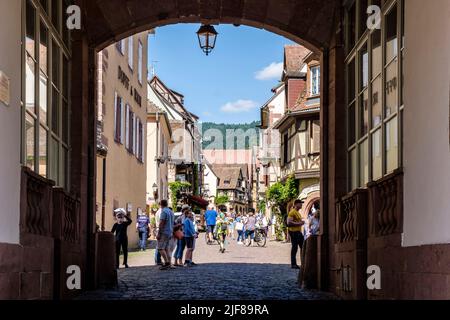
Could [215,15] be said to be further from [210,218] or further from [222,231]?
[210,218]

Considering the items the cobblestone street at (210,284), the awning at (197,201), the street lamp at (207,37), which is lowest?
the cobblestone street at (210,284)

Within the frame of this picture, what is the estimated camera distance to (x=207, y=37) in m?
14.5

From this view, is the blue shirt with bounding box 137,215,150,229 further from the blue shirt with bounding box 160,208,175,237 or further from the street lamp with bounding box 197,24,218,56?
the street lamp with bounding box 197,24,218,56

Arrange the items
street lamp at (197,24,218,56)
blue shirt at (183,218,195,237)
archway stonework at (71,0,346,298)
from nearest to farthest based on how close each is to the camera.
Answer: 1. archway stonework at (71,0,346,298)
2. street lamp at (197,24,218,56)
3. blue shirt at (183,218,195,237)

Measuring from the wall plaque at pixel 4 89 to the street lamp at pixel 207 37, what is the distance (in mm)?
7554

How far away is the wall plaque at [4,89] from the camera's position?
6.89 meters

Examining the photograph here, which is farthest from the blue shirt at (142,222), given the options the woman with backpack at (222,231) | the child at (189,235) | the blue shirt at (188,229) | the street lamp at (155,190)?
the street lamp at (155,190)

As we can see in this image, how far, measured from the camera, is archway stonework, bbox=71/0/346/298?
1227cm

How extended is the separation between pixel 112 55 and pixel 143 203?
10.8m

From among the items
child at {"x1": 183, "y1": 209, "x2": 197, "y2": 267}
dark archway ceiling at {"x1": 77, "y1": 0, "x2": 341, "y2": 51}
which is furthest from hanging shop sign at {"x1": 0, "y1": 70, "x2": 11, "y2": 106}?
child at {"x1": 183, "y1": 209, "x2": 197, "y2": 267}

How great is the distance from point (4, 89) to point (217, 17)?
6.99m

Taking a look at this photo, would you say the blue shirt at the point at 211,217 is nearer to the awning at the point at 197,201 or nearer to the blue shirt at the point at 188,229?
the blue shirt at the point at 188,229

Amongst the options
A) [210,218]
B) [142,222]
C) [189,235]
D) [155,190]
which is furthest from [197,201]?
[189,235]
